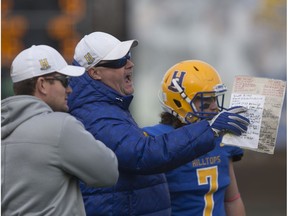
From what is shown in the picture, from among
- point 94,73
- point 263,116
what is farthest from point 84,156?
point 263,116

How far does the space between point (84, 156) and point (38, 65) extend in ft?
1.44

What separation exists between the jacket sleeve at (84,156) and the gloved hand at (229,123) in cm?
62

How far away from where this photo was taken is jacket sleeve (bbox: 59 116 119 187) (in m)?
3.35

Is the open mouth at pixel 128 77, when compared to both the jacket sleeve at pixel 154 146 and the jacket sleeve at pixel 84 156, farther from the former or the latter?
the jacket sleeve at pixel 84 156

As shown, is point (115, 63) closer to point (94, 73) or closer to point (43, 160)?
point (94, 73)

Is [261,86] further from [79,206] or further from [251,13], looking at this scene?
[251,13]

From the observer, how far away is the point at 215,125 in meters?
3.87

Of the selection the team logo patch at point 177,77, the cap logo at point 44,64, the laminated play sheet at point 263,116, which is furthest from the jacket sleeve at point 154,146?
the team logo patch at point 177,77

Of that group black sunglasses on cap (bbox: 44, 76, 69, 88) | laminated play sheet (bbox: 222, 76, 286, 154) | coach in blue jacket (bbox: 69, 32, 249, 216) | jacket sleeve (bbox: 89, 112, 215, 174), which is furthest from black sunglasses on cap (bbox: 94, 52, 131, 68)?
laminated play sheet (bbox: 222, 76, 286, 154)

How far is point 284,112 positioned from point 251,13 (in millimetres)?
1310

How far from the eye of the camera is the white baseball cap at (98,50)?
4.00 metres

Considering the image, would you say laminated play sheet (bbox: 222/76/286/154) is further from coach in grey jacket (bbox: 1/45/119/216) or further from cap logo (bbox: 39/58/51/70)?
cap logo (bbox: 39/58/51/70)

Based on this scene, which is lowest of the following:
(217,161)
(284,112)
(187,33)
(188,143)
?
(284,112)

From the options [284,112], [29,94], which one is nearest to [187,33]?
[284,112]
